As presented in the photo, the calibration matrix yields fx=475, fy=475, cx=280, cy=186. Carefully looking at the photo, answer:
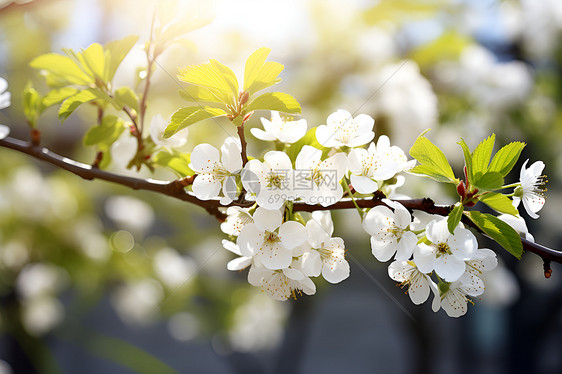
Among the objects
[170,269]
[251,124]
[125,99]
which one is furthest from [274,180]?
[170,269]

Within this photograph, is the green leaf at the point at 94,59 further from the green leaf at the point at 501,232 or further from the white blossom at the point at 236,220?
the green leaf at the point at 501,232

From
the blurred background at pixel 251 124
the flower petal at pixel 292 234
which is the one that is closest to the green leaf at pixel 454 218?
the flower petal at pixel 292 234

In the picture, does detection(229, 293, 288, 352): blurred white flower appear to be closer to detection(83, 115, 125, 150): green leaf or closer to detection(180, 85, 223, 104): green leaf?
detection(83, 115, 125, 150): green leaf

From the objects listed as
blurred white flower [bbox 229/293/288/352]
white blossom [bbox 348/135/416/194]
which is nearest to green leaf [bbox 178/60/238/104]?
white blossom [bbox 348/135/416/194]

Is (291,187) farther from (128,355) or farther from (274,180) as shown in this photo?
(128,355)

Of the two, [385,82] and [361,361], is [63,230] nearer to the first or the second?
[385,82]

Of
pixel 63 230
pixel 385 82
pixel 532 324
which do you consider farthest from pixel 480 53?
pixel 532 324
